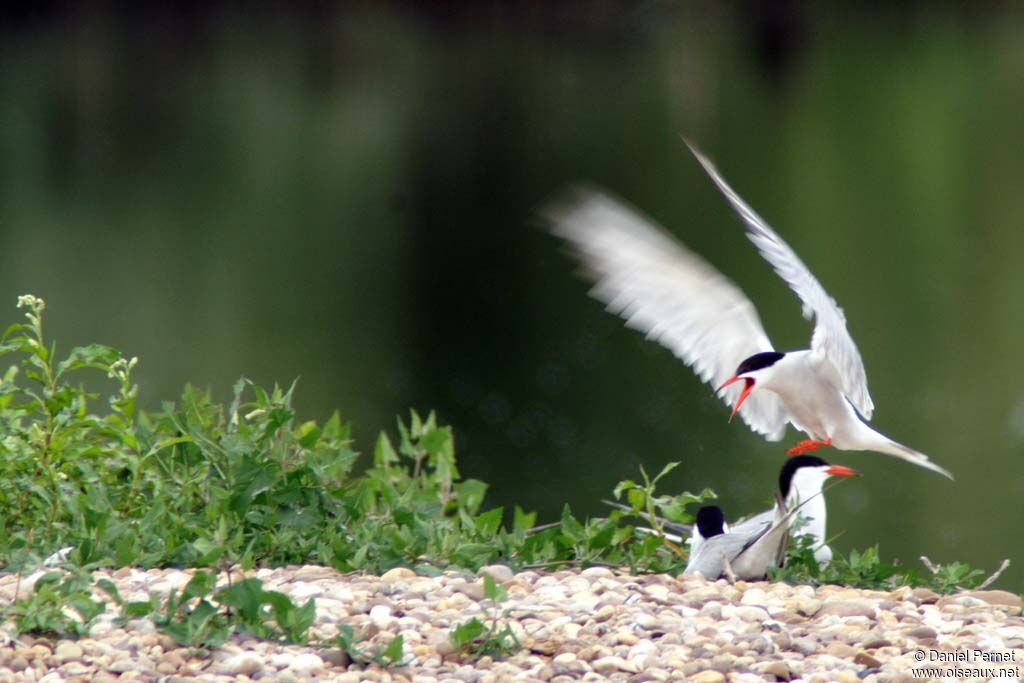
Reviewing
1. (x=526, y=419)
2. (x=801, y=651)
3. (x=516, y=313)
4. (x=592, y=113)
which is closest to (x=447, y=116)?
(x=592, y=113)

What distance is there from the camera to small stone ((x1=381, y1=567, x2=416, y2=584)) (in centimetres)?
318

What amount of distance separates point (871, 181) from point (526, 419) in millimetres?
9630

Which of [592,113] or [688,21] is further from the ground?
[688,21]

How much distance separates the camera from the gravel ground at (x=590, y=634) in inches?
104

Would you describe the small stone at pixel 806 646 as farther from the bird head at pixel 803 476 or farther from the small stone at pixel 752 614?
the bird head at pixel 803 476

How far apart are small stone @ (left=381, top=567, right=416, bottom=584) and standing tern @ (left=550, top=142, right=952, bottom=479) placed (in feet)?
3.53

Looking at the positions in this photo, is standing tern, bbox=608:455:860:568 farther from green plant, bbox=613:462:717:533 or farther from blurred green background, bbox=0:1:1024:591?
blurred green background, bbox=0:1:1024:591

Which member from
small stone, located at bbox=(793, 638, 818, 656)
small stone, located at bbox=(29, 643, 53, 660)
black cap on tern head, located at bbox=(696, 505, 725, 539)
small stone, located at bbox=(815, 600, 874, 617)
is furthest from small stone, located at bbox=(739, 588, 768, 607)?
small stone, located at bbox=(29, 643, 53, 660)

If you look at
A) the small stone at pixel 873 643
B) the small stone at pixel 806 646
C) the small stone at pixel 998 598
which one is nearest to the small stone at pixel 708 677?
the small stone at pixel 806 646

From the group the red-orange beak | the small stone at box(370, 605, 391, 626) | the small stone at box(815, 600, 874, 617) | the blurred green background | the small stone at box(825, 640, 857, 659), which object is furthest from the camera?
the blurred green background

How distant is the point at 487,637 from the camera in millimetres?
2771

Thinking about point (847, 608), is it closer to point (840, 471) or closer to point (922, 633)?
point (922, 633)

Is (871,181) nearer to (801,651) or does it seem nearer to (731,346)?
(731,346)

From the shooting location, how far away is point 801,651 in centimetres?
284
